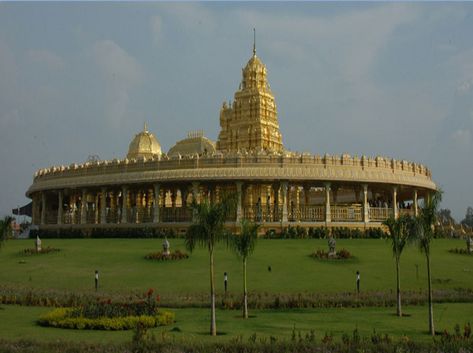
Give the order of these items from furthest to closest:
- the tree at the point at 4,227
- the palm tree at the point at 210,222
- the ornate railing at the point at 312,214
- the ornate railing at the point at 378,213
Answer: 1. the ornate railing at the point at 378,213
2. the ornate railing at the point at 312,214
3. the tree at the point at 4,227
4. the palm tree at the point at 210,222

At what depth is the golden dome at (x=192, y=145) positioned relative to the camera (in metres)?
92.4

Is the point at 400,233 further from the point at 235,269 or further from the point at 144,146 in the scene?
the point at 144,146

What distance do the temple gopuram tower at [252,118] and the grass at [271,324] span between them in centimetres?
5188

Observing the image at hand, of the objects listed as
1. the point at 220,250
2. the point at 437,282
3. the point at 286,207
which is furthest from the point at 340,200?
the point at 437,282

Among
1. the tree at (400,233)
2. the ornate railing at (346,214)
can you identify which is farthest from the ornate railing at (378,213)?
the tree at (400,233)

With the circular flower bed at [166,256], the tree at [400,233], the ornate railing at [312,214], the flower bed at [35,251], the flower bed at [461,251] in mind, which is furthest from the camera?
the ornate railing at [312,214]

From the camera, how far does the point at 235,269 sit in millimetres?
33719

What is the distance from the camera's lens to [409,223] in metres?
23.6

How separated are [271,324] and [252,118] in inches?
2276

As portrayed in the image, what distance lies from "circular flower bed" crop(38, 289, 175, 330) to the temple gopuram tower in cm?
5429

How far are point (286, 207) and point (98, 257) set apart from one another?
1961 centimetres

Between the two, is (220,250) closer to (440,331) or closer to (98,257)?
(98,257)

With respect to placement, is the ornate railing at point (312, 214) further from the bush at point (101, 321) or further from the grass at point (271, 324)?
the bush at point (101, 321)

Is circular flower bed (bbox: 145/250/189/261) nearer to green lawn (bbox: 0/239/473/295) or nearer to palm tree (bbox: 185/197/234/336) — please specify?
green lawn (bbox: 0/239/473/295)
